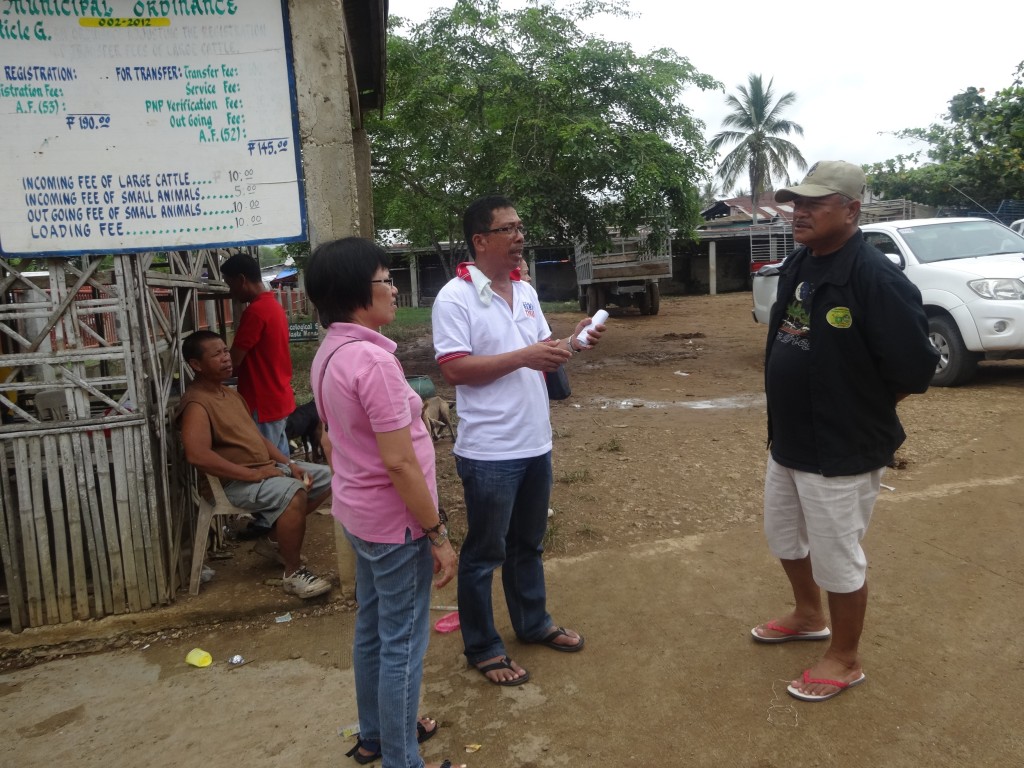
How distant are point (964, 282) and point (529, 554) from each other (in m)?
6.22

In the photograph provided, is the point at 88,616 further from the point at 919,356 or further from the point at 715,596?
the point at 919,356

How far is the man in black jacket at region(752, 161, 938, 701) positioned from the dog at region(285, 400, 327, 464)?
4043 millimetres

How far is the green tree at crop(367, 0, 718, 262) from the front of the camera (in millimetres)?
10336

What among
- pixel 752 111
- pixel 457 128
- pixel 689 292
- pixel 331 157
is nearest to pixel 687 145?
pixel 457 128

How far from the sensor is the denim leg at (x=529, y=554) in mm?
2887

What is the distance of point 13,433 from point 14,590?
71 centimetres

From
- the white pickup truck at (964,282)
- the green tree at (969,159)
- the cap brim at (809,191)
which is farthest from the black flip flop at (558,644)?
the green tree at (969,159)

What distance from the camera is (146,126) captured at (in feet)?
10.4

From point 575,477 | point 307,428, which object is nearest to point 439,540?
point 575,477

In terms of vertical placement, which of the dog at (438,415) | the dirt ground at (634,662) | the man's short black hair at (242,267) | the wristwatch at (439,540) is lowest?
the dirt ground at (634,662)

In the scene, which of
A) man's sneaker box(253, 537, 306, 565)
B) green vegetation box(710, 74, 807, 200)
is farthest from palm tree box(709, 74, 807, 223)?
man's sneaker box(253, 537, 306, 565)

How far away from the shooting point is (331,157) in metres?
3.32

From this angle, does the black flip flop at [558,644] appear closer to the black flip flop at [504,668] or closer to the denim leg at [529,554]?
the denim leg at [529,554]

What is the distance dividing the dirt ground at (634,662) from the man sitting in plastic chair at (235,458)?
22cm
